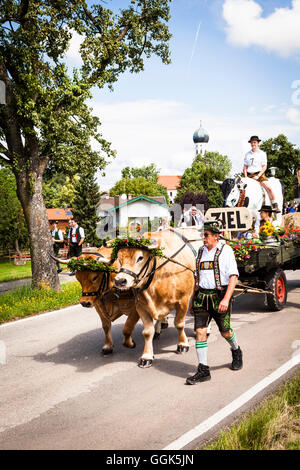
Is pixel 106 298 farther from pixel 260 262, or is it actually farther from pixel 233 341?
pixel 260 262

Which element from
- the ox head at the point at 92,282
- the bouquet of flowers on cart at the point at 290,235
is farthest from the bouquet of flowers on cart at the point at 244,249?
the ox head at the point at 92,282

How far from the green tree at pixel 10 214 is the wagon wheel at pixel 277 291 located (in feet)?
85.7

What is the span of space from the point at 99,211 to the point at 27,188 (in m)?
33.1

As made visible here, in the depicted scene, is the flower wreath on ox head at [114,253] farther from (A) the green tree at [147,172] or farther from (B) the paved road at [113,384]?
(A) the green tree at [147,172]

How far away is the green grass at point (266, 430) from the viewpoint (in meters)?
3.75

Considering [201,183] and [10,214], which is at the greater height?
[201,183]

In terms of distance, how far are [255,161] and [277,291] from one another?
3.68 m

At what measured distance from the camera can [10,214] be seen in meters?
32.3

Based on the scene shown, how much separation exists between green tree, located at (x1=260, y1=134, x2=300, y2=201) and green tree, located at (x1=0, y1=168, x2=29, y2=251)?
1554 inches

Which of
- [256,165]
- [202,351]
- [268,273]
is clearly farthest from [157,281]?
[256,165]

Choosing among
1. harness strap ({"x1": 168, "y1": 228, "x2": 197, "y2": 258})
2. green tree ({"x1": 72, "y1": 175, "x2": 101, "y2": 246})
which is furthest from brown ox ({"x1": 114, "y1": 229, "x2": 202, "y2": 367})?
green tree ({"x1": 72, "y1": 175, "x2": 101, "y2": 246})

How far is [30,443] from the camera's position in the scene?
168 inches

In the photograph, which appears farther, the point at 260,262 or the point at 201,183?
the point at 201,183
